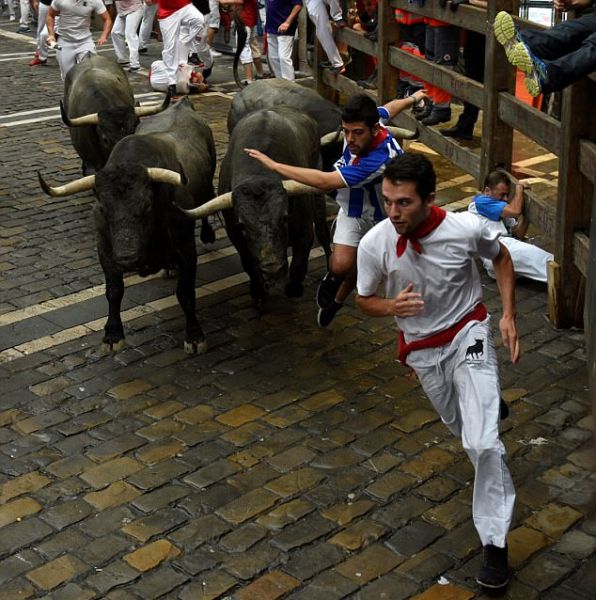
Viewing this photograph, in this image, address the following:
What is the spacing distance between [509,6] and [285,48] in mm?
7045

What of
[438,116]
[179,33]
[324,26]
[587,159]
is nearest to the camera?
[587,159]

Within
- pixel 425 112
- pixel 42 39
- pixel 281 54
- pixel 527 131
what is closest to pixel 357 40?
pixel 425 112

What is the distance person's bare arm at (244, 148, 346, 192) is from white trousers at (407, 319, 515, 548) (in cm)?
174

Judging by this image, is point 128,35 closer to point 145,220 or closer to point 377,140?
point 145,220

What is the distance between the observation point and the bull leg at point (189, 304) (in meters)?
8.16

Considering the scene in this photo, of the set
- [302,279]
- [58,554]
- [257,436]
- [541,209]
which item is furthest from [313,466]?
[541,209]

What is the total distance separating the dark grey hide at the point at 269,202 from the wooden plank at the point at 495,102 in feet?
4.94

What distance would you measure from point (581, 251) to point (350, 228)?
1639mm

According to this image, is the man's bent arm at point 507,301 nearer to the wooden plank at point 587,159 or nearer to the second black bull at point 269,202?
the wooden plank at point 587,159

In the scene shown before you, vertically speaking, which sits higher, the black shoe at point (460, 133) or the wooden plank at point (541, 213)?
the wooden plank at point (541, 213)

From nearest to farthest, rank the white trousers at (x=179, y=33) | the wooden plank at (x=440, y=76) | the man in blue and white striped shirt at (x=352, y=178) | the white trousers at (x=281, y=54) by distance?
the man in blue and white striped shirt at (x=352, y=178), the wooden plank at (x=440, y=76), the white trousers at (x=281, y=54), the white trousers at (x=179, y=33)

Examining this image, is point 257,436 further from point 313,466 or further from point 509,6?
point 509,6

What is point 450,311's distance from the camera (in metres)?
5.37

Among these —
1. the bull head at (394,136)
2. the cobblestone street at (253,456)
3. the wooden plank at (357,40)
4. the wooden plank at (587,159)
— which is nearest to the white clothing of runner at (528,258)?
the cobblestone street at (253,456)
